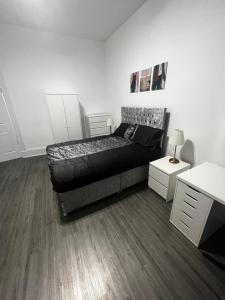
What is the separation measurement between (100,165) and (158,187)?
0.94 m

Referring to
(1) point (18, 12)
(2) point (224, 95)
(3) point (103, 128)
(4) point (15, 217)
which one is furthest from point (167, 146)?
(1) point (18, 12)

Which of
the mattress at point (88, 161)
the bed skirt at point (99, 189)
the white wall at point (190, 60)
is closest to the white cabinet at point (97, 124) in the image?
the mattress at point (88, 161)

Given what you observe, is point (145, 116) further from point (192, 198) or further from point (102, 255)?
point (102, 255)

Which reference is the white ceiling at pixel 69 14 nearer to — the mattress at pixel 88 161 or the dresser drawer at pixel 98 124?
the dresser drawer at pixel 98 124

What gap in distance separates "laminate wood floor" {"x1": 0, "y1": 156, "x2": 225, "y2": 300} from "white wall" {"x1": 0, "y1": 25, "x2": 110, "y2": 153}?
238 centimetres

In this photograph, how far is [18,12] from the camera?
8.14 ft

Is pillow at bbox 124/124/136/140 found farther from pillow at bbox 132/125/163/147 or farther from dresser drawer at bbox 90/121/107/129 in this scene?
dresser drawer at bbox 90/121/107/129

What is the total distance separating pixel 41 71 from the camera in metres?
3.45

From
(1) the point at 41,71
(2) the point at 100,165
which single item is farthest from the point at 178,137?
(1) the point at 41,71

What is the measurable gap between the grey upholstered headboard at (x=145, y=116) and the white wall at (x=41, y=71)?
161 centimetres

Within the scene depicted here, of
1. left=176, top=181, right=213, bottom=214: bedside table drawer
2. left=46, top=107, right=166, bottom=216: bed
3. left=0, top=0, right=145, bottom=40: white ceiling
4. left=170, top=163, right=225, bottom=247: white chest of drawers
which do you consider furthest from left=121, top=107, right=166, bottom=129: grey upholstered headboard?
left=0, top=0, right=145, bottom=40: white ceiling

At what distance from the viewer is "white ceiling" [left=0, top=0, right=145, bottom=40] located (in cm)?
227

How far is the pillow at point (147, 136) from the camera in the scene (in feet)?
7.72

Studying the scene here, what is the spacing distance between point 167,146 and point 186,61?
1.33 meters
